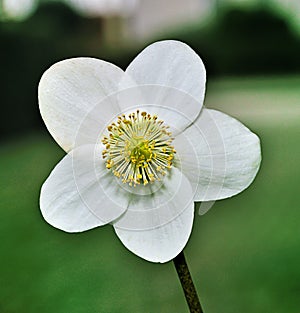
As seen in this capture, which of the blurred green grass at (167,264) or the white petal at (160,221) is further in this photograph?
the blurred green grass at (167,264)

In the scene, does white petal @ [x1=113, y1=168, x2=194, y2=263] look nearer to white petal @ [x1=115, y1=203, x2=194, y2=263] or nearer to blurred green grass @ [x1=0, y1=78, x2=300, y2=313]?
white petal @ [x1=115, y1=203, x2=194, y2=263]

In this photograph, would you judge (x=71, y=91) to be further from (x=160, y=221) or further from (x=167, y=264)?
(x=167, y=264)

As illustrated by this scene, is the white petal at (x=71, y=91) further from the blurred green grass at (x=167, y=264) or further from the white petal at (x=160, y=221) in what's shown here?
the blurred green grass at (x=167, y=264)

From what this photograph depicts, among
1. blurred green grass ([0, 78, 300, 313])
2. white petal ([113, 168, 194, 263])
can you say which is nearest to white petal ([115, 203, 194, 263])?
white petal ([113, 168, 194, 263])

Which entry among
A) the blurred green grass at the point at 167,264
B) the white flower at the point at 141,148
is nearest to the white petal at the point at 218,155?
the white flower at the point at 141,148

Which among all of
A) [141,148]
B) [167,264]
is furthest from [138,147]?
[167,264]

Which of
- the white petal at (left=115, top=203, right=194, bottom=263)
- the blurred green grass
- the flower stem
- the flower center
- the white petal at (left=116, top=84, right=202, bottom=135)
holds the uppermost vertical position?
the white petal at (left=116, top=84, right=202, bottom=135)
